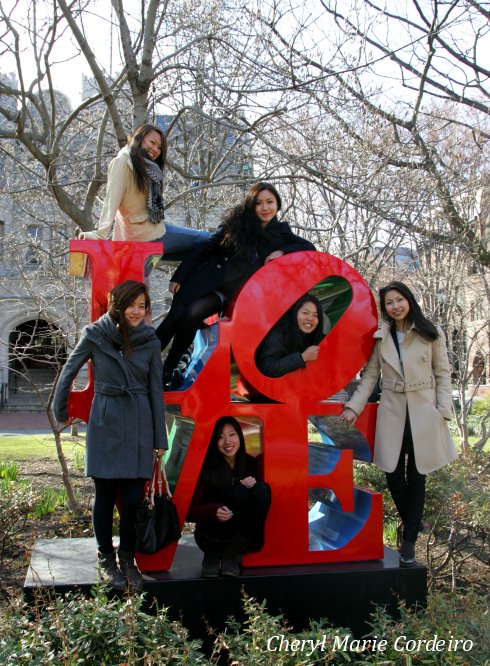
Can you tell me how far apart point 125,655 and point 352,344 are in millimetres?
2428

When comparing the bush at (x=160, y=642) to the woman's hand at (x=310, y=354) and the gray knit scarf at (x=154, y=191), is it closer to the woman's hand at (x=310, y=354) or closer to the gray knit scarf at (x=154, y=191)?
the woman's hand at (x=310, y=354)

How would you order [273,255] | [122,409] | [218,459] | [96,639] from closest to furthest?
[96,639] < [122,409] < [218,459] < [273,255]

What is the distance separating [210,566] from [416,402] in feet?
5.28

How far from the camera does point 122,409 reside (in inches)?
145

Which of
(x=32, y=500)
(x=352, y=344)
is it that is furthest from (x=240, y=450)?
(x=32, y=500)

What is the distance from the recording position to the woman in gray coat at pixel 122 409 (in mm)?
3646

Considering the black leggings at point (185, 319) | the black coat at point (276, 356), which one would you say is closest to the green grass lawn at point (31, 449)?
the black leggings at point (185, 319)

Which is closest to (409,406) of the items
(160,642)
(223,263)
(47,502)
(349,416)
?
(349,416)

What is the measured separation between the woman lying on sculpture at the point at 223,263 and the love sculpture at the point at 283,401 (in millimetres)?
197

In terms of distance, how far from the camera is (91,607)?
3.02 meters

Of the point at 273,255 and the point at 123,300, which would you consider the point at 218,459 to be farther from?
the point at 273,255

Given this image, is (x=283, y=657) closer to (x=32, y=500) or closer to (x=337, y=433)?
(x=337, y=433)

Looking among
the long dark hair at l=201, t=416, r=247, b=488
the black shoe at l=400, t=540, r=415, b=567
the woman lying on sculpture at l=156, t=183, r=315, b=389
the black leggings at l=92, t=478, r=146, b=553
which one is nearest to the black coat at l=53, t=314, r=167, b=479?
the black leggings at l=92, t=478, r=146, b=553

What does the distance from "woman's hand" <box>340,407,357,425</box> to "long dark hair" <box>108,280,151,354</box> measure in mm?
1468
